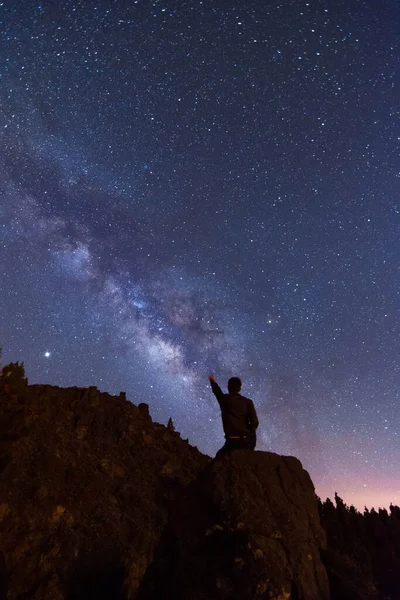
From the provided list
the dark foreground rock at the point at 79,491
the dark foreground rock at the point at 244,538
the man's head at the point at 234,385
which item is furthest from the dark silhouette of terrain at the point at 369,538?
the man's head at the point at 234,385

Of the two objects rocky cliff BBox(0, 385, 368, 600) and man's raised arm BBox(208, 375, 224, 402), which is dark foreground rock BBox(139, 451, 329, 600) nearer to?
rocky cliff BBox(0, 385, 368, 600)

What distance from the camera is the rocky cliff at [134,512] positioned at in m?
7.47

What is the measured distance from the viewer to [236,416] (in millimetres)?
8727

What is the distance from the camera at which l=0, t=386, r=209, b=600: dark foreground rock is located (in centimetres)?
1139

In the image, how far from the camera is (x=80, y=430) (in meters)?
17.8

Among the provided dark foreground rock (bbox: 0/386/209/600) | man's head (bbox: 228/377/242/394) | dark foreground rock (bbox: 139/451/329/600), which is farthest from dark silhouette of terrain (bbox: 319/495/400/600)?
man's head (bbox: 228/377/242/394)

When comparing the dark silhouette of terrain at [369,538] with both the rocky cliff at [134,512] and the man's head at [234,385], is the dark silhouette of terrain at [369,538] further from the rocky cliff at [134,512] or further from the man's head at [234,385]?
the man's head at [234,385]

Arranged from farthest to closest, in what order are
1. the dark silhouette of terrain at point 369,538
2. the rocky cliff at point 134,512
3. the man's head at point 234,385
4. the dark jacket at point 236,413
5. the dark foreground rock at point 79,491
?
the dark silhouette of terrain at point 369,538 < the dark foreground rock at point 79,491 < the man's head at point 234,385 < the dark jacket at point 236,413 < the rocky cliff at point 134,512

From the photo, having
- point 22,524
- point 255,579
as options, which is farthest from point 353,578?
point 22,524

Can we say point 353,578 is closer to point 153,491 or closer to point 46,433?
point 153,491

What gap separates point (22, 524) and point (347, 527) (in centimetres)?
2648

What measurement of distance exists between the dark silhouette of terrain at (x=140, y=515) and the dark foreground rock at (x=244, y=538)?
0.08 feet

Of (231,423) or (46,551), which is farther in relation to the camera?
(46,551)

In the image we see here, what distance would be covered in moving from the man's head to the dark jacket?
0.32 ft
